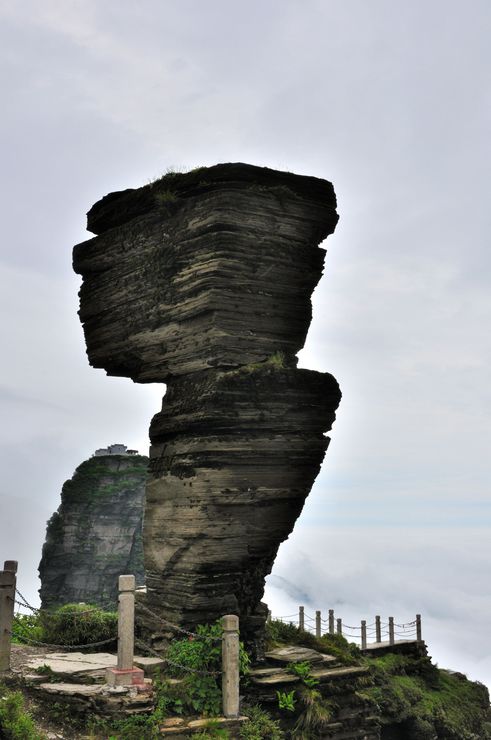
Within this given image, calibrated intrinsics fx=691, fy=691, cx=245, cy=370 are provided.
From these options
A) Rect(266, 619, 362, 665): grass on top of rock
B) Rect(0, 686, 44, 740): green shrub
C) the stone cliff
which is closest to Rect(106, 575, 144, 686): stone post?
Rect(0, 686, 44, 740): green shrub

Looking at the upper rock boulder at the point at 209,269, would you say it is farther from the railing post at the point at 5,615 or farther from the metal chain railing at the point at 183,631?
the railing post at the point at 5,615

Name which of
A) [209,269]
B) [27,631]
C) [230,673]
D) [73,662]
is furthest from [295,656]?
[209,269]

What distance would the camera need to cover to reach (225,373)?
13.6 m

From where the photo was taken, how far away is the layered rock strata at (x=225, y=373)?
533 inches

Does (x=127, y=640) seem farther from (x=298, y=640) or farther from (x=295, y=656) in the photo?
(x=298, y=640)

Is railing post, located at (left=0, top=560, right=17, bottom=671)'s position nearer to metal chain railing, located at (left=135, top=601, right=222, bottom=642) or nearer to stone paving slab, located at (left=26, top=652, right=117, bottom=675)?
stone paving slab, located at (left=26, top=652, right=117, bottom=675)

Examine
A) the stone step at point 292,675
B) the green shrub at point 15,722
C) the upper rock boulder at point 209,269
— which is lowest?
the green shrub at point 15,722

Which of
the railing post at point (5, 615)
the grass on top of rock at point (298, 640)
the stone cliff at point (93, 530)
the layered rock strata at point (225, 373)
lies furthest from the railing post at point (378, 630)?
the stone cliff at point (93, 530)

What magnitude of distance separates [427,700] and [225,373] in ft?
69.3

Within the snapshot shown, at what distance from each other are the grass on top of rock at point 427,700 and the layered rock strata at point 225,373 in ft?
49.8

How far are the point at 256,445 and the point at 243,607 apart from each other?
340 cm

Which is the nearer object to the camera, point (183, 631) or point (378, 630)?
point (183, 631)

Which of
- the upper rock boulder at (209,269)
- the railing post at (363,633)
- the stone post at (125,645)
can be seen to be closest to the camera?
the stone post at (125,645)

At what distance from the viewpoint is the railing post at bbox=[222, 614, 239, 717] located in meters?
11.8
